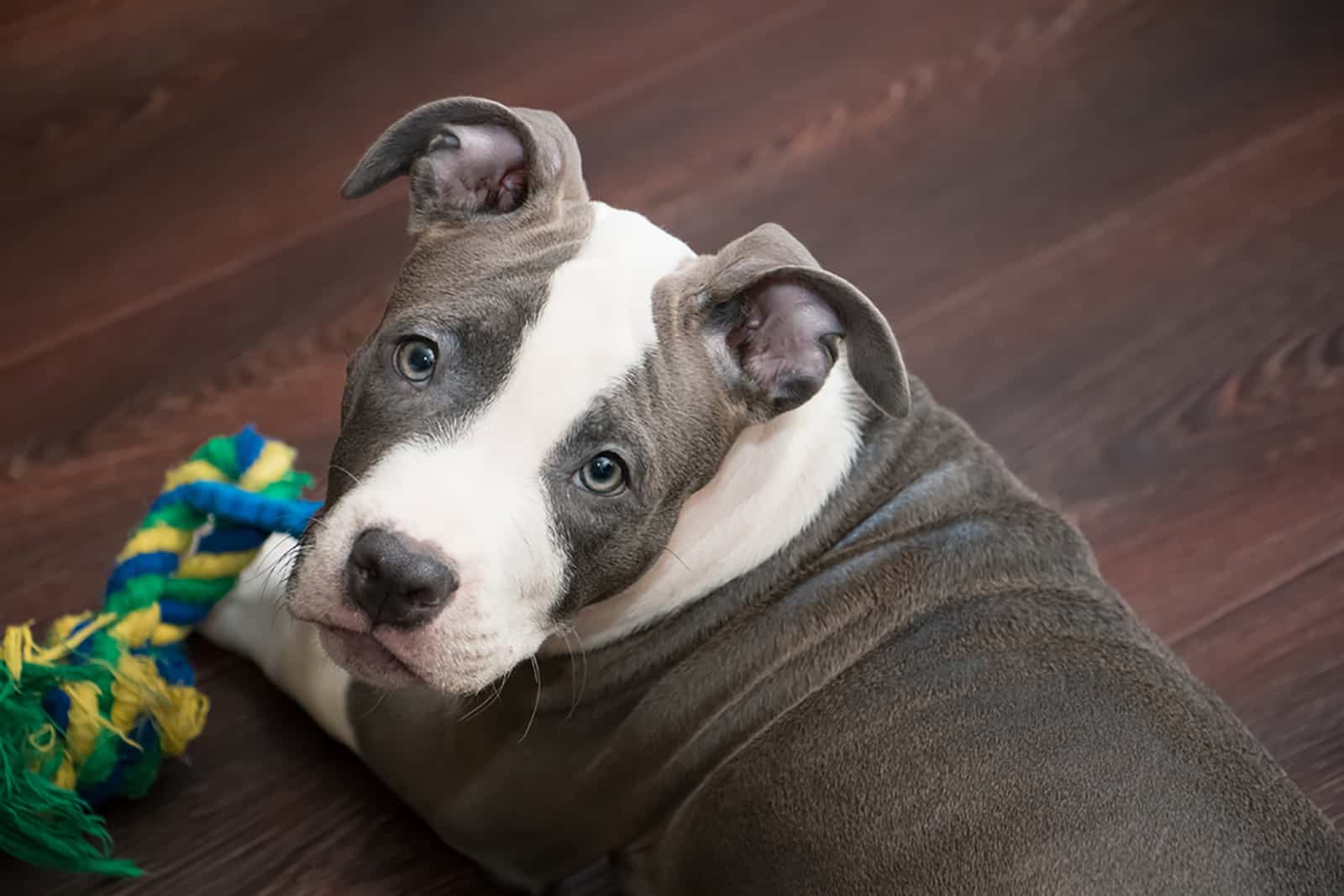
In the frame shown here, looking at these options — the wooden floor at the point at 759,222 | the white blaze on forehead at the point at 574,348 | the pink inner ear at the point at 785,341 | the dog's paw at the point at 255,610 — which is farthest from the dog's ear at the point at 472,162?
the wooden floor at the point at 759,222

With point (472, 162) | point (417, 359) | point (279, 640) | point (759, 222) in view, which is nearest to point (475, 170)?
point (472, 162)

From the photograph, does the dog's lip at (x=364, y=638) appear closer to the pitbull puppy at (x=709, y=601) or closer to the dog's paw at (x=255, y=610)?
the pitbull puppy at (x=709, y=601)

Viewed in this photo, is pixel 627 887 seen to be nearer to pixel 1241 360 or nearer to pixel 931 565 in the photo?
pixel 931 565

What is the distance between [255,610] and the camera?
2496 millimetres

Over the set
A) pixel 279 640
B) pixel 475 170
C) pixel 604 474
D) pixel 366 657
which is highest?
pixel 475 170

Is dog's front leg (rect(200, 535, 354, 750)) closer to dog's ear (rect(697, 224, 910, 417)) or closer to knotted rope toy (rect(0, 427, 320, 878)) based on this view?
knotted rope toy (rect(0, 427, 320, 878))

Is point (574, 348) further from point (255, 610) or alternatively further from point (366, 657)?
point (255, 610)

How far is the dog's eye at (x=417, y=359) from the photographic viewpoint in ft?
6.01

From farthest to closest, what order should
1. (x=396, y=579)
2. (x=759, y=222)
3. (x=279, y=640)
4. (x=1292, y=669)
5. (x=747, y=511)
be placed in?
(x=759, y=222)
(x=1292, y=669)
(x=279, y=640)
(x=747, y=511)
(x=396, y=579)

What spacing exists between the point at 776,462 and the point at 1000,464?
40cm

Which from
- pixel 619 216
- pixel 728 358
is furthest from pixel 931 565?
pixel 619 216

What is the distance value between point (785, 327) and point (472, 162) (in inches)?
19.1

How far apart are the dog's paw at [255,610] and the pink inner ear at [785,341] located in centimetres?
84

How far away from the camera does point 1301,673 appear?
2822 millimetres
